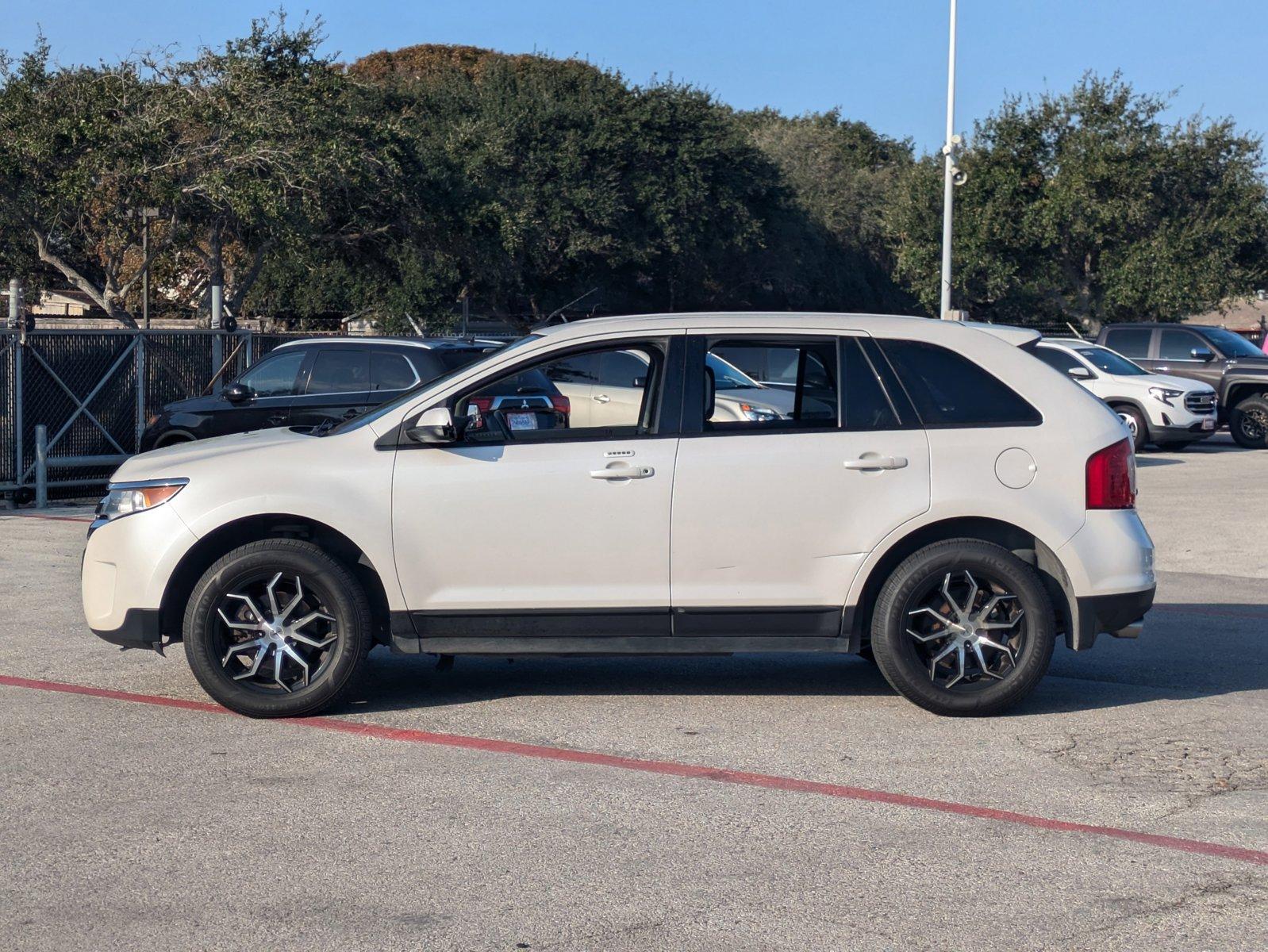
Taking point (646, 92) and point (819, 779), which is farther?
point (646, 92)

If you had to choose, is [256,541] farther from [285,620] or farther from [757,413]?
[757,413]

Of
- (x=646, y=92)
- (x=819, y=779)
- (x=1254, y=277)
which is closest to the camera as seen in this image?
(x=819, y=779)

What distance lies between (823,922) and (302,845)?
1833 millimetres

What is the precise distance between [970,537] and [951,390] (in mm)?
694

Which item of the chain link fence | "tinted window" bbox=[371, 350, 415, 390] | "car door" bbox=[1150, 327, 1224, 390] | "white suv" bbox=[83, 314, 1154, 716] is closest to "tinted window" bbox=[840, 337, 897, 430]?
"white suv" bbox=[83, 314, 1154, 716]

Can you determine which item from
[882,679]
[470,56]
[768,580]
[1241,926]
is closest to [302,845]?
[768,580]

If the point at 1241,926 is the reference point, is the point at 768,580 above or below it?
above

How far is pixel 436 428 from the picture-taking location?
264 inches

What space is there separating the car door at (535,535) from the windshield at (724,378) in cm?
50

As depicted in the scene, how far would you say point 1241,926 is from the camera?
4414 mm

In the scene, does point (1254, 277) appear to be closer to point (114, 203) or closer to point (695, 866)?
point (114, 203)

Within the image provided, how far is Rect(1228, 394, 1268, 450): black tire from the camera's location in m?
25.3

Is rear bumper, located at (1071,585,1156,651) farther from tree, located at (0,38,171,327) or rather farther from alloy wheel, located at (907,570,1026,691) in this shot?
tree, located at (0,38,171,327)

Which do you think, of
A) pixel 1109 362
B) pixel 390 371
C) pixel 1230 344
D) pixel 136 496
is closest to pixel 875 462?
pixel 136 496
